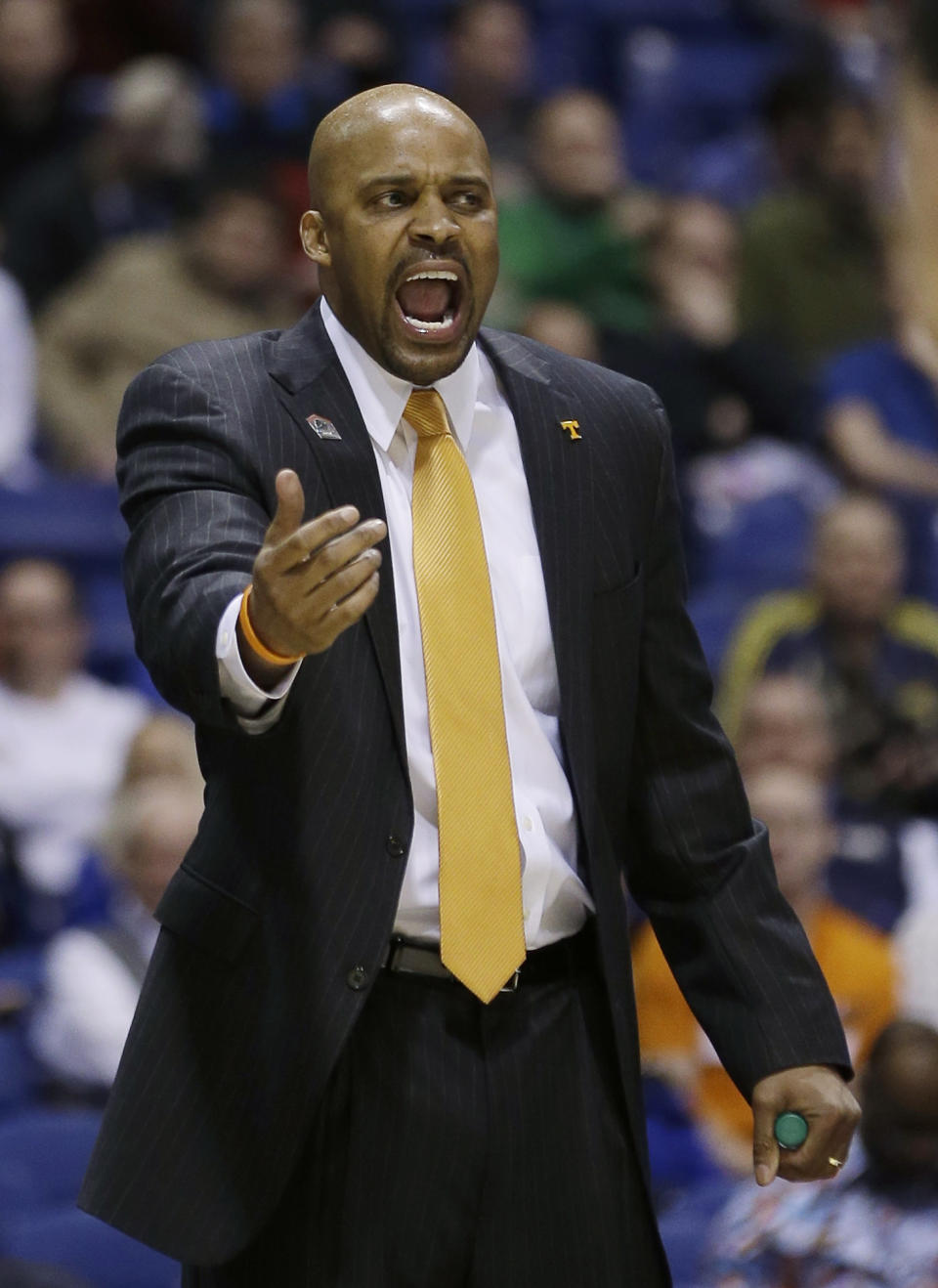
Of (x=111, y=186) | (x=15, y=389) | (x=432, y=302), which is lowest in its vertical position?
(x=432, y=302)

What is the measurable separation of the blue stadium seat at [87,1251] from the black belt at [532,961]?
5.92 feet

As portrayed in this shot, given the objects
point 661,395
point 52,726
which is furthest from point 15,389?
point 661,395

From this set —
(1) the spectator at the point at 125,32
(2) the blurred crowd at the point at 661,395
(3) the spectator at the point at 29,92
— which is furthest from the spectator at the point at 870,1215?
(1) the spectator at the point at 125,32

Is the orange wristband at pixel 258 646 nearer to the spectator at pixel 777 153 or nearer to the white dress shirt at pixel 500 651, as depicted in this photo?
the white dress shirt at pixel 500 651

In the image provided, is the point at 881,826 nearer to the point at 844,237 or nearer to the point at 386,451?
the point at 844,237

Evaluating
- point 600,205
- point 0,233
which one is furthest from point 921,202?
point 600,205

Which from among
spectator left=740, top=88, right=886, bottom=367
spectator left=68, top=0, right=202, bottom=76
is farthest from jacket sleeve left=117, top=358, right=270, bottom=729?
spectator left=68, top=0, right=202, bottom=76

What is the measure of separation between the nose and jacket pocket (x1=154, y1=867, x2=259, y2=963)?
24.1 inches

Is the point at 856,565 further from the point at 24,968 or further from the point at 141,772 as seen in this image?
A: the point at 24,968

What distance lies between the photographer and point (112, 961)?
4.14m

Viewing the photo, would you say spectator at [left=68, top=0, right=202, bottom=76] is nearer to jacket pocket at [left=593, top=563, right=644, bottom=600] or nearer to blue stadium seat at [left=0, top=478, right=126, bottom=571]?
blue stadium seat at [left=0, top=478, right=126, bottom=571]

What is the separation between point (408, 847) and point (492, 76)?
536cm

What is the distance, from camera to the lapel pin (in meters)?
1.94

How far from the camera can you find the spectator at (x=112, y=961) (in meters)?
4.06
